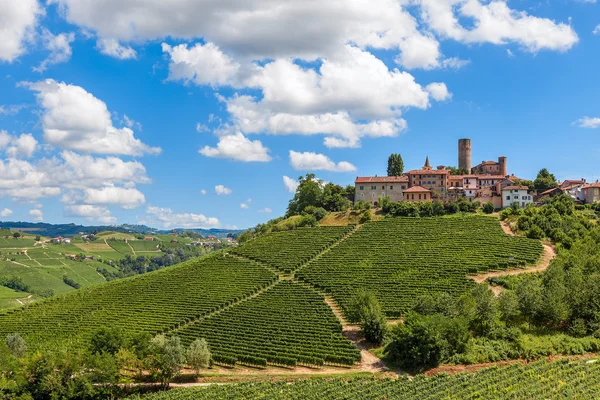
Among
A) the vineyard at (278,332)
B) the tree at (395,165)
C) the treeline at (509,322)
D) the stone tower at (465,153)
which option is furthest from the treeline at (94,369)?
the stone tower at (465,153)

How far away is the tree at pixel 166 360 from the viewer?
42.8 metres

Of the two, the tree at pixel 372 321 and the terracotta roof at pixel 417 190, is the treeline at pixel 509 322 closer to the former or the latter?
the tree at pixel 372 321

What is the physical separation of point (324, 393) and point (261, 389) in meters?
5.53

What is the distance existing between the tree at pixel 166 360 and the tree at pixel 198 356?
2.47ft

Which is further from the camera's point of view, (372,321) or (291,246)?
(291,246)

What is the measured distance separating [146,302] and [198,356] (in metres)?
26.1

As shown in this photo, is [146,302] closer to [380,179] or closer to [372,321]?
[372,321]

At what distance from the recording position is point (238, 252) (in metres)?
83.4

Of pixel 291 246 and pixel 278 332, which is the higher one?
pixel 291 246

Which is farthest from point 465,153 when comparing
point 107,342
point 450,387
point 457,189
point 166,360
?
point 107,342

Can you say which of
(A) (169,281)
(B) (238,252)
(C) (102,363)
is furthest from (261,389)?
(B) (238,252)

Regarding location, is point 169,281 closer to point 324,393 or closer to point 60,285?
point 324,393

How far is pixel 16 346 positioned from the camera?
51.1 metres

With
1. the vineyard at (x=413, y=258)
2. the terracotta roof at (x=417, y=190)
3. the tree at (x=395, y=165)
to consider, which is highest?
the tree at (x=395, y=165)
